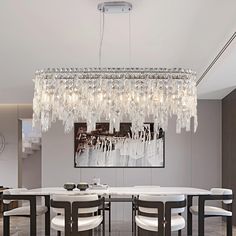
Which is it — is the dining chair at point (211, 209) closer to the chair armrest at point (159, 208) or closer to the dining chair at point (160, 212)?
the dining chair at point (160, 212)

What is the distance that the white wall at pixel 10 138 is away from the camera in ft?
30.1

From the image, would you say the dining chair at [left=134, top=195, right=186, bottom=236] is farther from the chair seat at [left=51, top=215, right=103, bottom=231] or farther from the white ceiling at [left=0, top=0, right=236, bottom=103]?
the white ceiling at [left=0, top=0, right=236, bottom=103]

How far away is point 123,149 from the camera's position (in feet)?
25.0

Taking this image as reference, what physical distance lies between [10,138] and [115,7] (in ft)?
21.2

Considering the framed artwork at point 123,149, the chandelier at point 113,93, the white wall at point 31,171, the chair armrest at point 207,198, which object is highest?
the chandelier at point 113,93

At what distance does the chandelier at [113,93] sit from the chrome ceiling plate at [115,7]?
2.93ft

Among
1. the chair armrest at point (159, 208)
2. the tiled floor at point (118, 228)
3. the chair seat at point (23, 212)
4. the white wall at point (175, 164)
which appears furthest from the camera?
the white wall at point (175, 164)

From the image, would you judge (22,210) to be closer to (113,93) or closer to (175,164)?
(113,93)

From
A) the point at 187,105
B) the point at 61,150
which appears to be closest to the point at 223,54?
the point at 187,105

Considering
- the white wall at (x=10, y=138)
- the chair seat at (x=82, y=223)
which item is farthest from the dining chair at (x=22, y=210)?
the white wall at (x=10, y=138)

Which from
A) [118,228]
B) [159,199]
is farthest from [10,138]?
[159,199]

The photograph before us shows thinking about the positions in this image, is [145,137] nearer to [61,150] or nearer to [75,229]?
[61,150]

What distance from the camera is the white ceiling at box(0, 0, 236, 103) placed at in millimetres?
3512

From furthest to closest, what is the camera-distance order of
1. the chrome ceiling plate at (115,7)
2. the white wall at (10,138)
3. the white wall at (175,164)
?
1. the white wall at (10,138)
2. the white wall at (175,164)
3. the chrome ceiling plate at (115,7)
